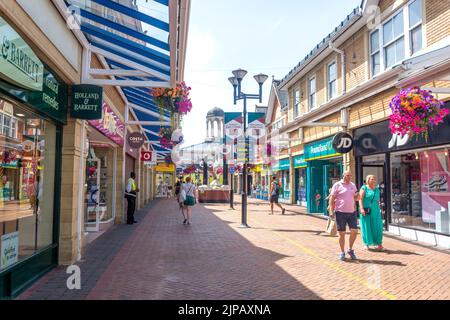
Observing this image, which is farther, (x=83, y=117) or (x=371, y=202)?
(x=371, y=202)

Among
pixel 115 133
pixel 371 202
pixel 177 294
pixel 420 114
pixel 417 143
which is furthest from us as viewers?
pixel 115 133

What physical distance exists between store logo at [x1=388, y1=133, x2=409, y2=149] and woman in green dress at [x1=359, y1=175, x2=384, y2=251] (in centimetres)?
246

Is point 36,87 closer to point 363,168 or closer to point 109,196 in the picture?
point 109,196

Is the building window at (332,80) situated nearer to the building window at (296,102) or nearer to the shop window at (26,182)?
the building window at (296,102)

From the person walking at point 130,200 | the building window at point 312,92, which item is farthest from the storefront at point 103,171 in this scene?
the building window at point 312,92

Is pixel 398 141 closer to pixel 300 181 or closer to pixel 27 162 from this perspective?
pixel 27 162

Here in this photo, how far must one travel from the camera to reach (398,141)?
10.7m

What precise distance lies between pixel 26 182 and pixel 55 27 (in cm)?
238

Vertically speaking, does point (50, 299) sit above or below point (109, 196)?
below

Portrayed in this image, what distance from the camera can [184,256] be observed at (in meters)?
7.91

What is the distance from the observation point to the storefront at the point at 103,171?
10.3 m
